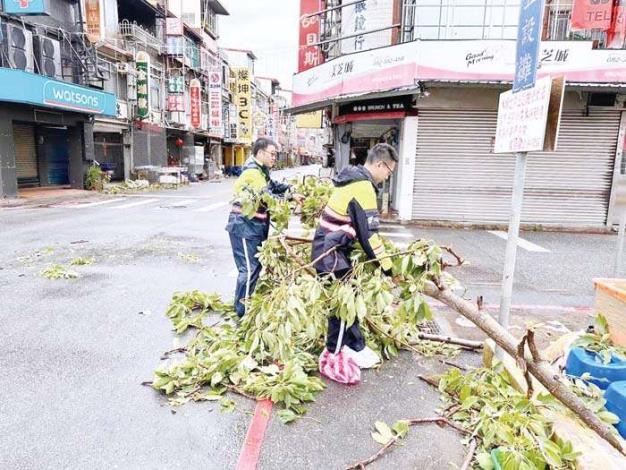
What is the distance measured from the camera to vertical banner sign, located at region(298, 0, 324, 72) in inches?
597

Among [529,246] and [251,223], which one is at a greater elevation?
[251,223]

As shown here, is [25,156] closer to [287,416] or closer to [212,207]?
[212,207]

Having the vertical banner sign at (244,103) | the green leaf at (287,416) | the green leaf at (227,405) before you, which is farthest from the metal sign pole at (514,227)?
the vertical banner sign at (244,103)

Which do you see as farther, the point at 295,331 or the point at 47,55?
the point at 47,55

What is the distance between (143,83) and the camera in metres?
25.0

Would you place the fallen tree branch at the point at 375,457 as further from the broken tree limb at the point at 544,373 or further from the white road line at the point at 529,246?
the white road line at the point at 529,246

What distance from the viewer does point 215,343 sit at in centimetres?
414

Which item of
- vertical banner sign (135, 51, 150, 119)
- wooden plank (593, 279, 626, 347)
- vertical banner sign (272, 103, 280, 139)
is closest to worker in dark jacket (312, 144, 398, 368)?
wooden plank (593, 279, 626, 347)

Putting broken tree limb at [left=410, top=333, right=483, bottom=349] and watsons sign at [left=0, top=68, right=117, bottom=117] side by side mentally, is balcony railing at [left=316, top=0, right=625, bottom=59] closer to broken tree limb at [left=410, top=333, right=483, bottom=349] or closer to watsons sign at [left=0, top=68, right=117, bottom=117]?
broken tree limb at [left=410, top=333, right=483, bottom=349]

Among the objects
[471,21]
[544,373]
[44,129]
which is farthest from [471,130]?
[44,129]

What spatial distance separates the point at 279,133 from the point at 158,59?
128ft

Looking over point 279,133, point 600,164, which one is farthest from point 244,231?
point 279,133

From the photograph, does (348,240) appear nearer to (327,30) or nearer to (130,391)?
(130,391)

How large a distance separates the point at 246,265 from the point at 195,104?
31.0 m
